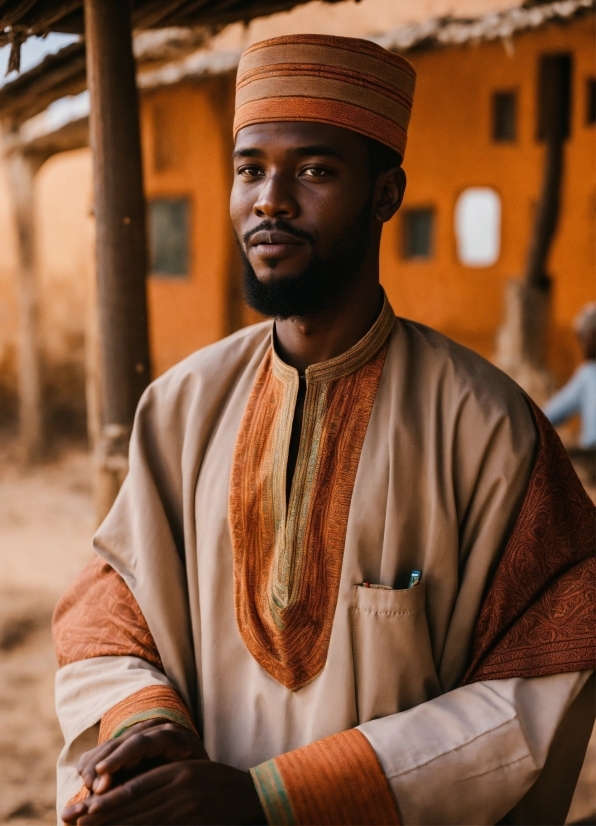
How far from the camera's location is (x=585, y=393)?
5266mm

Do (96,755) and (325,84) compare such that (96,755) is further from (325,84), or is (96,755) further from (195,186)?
(195,186)

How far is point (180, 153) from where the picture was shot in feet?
25.5

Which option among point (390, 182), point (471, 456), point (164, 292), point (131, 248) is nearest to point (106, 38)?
point (131, 248)

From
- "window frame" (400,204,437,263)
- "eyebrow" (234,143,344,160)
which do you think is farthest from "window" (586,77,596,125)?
"eyebrow" (234,143,344,160)

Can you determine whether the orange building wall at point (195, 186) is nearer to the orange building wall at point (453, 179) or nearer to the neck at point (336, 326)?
the orange building wall at point (453, 179)

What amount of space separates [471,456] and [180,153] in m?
6.68

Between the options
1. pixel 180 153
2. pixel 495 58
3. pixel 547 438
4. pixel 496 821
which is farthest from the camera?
pixel 180 153

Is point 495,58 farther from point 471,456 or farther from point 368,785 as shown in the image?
point 368,785

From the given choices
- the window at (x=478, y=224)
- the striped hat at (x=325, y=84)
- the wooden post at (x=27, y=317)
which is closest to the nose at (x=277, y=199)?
the striped hat at (x=325, y=84)

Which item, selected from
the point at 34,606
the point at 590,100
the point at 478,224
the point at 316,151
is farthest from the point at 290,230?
the point at 478,224

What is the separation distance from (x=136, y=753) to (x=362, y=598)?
493 millimetres

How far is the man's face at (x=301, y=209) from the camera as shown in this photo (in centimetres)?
168

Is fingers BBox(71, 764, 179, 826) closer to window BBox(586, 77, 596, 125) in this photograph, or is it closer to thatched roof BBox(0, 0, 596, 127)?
thatched roof BBox(0, 0, 596, 127)

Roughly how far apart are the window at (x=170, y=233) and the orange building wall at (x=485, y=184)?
1929mm
